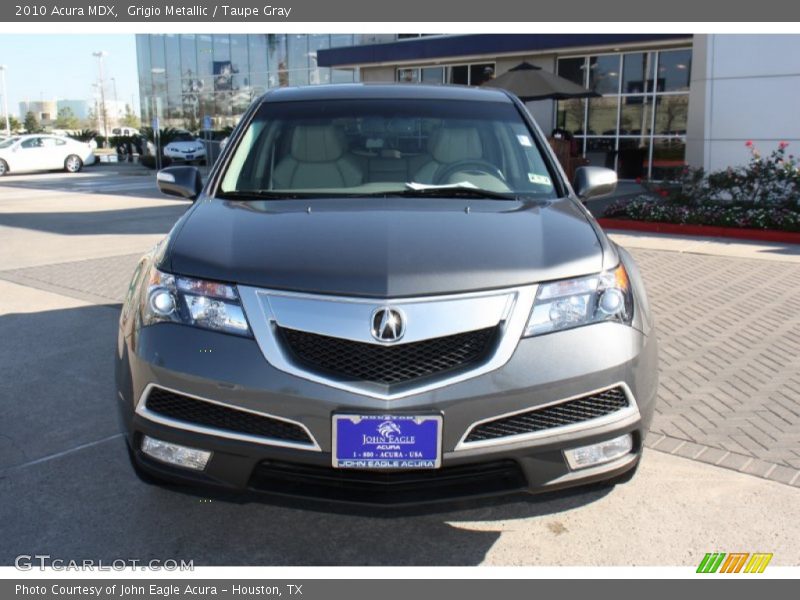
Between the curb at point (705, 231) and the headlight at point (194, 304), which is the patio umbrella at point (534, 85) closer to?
the curb at point (705, 231)

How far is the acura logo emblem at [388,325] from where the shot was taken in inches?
97.8

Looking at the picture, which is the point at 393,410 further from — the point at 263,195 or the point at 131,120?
the point at 131,120

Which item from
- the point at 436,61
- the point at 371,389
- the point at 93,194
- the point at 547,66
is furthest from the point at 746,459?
the point at 436,61

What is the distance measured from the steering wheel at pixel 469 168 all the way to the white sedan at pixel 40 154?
93.7 ft

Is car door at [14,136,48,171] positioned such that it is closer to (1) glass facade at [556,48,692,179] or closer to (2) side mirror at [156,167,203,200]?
(1) glass facade at [556,48,692,179]

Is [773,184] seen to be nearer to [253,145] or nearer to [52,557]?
[253,145]

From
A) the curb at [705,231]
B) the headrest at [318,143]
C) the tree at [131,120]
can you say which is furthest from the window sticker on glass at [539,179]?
the tree at [131,120]

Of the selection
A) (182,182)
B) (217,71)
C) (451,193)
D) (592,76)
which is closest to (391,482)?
(451,193)

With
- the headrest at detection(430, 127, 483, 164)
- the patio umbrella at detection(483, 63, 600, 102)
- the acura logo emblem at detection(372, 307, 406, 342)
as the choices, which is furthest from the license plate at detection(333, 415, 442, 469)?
the patio umbrella at detection(483, 63, 600, 102)

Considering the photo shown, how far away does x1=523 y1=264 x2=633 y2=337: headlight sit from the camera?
8.61ft

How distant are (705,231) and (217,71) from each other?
33747 millimetres

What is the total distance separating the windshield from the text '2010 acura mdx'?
29.7 inches

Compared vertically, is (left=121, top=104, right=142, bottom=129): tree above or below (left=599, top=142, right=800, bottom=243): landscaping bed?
above
